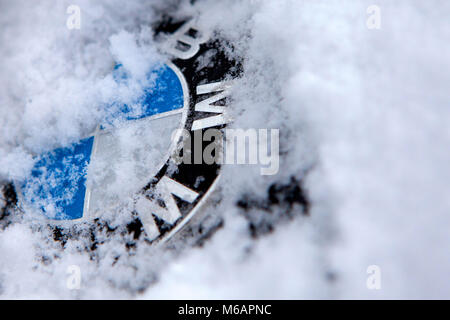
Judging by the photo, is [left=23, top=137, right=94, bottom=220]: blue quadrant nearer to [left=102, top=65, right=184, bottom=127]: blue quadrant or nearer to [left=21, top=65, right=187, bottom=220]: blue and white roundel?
[left=21, top=65, right=187, bottom=220]: blue and white roundel

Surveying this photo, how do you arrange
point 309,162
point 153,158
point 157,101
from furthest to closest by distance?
point 157,101 < point 153,158 < point 309,162

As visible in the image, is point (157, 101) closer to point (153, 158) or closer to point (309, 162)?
point (153, 158)

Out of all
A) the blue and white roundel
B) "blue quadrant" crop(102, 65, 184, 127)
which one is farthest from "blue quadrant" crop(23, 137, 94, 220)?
"blue quadrant" crop(102, 65, 184, 127)

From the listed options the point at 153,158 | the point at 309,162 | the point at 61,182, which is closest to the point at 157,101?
the point at 153,158

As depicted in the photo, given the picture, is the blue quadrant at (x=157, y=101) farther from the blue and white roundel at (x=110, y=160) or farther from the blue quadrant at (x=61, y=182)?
the blue quadrant at (x=61, y=182)

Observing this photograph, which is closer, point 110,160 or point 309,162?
point 309,162

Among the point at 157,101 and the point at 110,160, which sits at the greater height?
the point at 157,101
